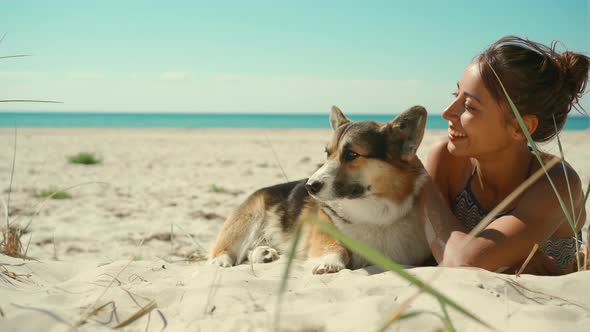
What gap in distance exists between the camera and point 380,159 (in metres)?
3.45

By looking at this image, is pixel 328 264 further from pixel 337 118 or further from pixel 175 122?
pixel 175 122

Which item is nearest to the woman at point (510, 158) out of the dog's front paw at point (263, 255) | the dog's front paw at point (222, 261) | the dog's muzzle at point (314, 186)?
the dog's muzzle at point (314, 186)

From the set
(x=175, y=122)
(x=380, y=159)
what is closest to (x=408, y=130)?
(x=380, y=159)

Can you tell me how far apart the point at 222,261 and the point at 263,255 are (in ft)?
1.09

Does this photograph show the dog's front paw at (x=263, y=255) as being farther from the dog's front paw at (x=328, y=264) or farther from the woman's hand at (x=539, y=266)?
the woman's hand at (x=539, y=266)

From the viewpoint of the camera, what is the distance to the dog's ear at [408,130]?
341 cm

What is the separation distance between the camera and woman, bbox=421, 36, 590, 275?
Result: 282 cm

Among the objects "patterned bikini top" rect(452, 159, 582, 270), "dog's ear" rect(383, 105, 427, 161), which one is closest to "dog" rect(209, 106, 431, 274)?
"dog's ear" rect(383, 105, 427, 161)

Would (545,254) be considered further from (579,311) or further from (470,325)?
(470,325)

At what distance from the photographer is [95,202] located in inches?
269

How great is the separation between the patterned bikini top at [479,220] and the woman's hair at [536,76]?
0.49 meters

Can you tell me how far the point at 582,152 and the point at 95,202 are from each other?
10.4 m

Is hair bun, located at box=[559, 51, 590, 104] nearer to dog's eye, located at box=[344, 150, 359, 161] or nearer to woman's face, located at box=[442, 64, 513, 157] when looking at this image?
woman's face, located at box=[442, 64, 513, 157]

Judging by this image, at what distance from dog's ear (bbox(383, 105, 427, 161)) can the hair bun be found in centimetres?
88
